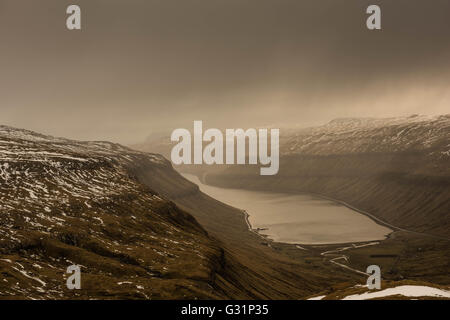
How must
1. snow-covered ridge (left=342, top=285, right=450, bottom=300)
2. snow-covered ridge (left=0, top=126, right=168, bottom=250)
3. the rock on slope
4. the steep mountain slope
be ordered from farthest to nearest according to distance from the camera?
snow-covered ridge (left=0, top=126, right=168, bottom=250), the steep mountain slope, the rock on slope, snow-covered ridge (left=342, top=285, right=450, bottom=300)

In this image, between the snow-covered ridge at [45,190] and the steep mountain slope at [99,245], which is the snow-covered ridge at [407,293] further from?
the snow-covered ridge at [45,190]

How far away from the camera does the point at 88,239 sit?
122 meters

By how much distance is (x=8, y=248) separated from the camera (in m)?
101

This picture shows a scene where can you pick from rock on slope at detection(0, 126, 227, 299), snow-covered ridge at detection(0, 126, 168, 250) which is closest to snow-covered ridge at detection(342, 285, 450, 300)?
rock on slope at detection(0, 126, 227, 299)

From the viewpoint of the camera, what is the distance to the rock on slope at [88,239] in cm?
9032

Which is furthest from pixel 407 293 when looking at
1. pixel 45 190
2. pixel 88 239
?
pixel 45 190

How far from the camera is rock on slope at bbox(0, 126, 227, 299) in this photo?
90325 millimetres

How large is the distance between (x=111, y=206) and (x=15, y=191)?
39866 mm

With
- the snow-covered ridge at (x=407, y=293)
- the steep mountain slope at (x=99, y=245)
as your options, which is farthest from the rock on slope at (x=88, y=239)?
the snow-covered ridge at (x=407, y=293)

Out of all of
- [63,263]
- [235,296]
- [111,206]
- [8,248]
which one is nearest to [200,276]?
[235,296]

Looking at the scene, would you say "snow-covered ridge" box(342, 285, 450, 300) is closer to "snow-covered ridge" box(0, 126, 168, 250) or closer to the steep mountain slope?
the steep mountain slope

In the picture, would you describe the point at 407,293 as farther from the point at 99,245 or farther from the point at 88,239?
the point at 88,239
